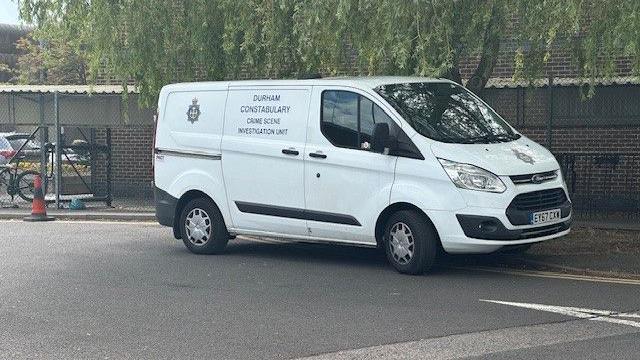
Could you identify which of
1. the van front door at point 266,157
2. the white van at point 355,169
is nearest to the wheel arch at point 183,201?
the white van at point 355,169

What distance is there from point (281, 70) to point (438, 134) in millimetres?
4347

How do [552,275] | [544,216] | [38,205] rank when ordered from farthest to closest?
[38,205], [552,275], [544,216]

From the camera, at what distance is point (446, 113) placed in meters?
11.6

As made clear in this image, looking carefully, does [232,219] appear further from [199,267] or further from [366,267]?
[366,267]

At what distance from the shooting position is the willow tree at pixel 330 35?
38.5 feet

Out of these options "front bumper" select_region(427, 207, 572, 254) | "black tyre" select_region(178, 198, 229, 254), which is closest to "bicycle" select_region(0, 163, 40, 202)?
"black tyre" select_region(178, 198, 229, 254)

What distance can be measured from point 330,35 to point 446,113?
6.23ft

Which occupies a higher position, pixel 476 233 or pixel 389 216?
pixel 389 216

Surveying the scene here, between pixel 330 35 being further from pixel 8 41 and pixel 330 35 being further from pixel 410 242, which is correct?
pixel 8 41

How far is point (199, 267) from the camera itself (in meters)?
12.0

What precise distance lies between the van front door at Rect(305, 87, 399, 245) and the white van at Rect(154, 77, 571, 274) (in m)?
0.01

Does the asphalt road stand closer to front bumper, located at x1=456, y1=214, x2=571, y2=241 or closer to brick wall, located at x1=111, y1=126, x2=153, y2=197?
front bumper, located at x1=456, y1=214, x2=571, y2=241

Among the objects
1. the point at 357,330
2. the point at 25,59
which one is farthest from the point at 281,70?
the point at 25,59

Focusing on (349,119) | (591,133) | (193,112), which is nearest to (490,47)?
(349,119)
